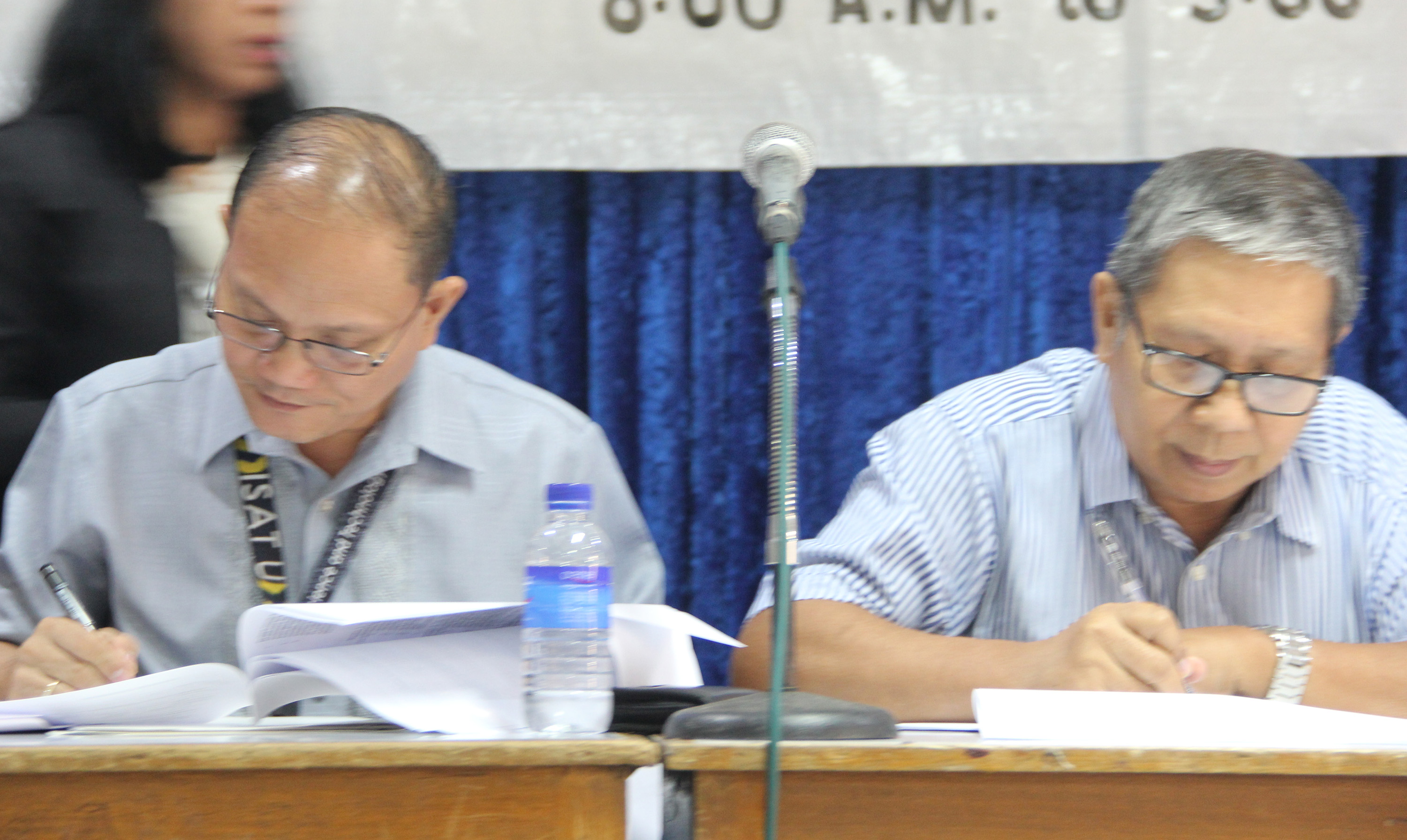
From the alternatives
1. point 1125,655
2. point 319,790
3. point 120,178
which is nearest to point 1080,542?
point 1125,655

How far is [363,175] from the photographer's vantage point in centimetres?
135

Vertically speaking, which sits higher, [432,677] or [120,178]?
[120,178]

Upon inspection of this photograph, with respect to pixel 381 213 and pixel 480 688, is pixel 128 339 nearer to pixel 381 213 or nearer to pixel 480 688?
pixel 381 213

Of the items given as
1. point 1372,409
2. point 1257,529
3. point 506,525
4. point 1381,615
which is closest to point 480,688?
point 506,525

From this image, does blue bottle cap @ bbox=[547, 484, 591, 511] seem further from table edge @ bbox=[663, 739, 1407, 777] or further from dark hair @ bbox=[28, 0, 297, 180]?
dark hair @ bbox=[28, 0, 297, 180]

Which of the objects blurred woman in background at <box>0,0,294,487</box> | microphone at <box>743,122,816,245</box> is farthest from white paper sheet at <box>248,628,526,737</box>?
blurred woman in background at <box>0,0,294,487</box>

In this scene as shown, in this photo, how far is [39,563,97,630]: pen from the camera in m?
1.26

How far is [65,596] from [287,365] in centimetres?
30

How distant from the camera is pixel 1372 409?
1653 millimetres

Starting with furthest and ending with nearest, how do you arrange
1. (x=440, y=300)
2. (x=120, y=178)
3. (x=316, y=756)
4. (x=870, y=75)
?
(x=870, y=75)
(x=120, y=178)
(x=440, y=300)
(x=316, y=756)

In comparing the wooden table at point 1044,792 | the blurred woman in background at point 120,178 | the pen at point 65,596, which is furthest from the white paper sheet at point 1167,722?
the blurred woman in background at point 120,178

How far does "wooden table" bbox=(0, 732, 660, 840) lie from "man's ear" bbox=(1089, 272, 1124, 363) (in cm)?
88

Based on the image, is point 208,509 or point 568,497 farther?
point 208,509

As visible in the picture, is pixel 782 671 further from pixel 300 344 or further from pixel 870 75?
pixel 870 75
